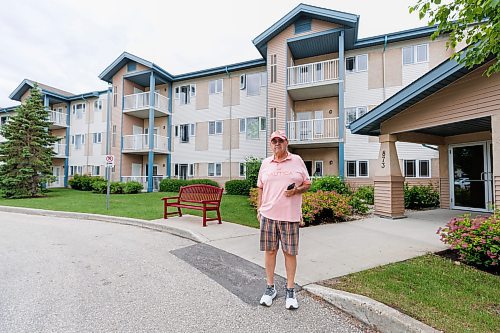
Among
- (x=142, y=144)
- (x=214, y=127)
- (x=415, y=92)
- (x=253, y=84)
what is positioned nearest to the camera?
(x=415, y=92)

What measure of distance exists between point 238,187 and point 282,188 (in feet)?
48.8

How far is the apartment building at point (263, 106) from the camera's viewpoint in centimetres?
1549

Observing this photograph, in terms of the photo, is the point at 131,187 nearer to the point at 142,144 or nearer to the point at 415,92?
the point at 142,144

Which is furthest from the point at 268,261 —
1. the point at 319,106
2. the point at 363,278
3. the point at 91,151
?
the point at 91,151

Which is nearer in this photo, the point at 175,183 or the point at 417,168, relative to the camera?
the point at 417,168

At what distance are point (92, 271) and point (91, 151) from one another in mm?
25738

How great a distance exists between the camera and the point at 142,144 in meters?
21.4

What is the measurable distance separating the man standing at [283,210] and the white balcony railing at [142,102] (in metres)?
20.0

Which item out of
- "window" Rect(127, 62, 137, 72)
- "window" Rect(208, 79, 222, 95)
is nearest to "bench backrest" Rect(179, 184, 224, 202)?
"window" Rect(208, 79, 222, 95)

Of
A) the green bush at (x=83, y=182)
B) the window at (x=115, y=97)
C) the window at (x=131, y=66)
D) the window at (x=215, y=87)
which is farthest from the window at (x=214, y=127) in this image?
the green bush at (x=83, y=182)

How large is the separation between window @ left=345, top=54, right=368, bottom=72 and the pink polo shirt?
15762 mm

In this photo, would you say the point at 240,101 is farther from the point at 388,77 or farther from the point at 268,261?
the point at 268,261

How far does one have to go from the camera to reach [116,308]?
3080 mm

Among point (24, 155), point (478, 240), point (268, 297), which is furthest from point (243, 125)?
point (268, 297)
